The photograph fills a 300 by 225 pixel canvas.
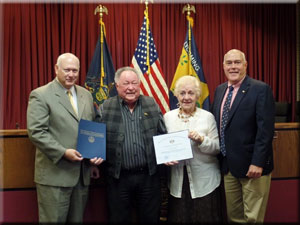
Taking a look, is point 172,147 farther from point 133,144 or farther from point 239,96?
point 239,96

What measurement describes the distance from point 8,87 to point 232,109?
3656 mm

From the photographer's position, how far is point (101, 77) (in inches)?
158

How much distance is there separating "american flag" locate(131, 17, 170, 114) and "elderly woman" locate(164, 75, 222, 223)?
161 centimetres

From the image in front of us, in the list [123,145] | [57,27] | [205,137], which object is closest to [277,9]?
[57,27]

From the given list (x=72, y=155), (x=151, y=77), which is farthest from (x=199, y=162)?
(x=151, y=77)

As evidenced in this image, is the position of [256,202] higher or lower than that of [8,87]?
lower

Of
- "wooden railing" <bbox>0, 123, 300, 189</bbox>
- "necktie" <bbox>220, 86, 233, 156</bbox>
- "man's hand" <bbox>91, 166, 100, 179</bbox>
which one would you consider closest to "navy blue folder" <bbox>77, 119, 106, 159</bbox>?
"man's hand" <bbox>91, 166, 100, 179</bbox>

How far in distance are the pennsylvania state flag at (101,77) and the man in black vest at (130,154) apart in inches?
67.5

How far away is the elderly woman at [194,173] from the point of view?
224 centimetres

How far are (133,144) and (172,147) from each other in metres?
0.28

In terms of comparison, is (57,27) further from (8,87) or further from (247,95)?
(247,95)

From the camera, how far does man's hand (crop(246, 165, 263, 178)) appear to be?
2199mm

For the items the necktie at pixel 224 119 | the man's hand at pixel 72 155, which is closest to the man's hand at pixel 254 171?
the necktie at pixel 224 119

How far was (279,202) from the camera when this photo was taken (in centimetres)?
292
